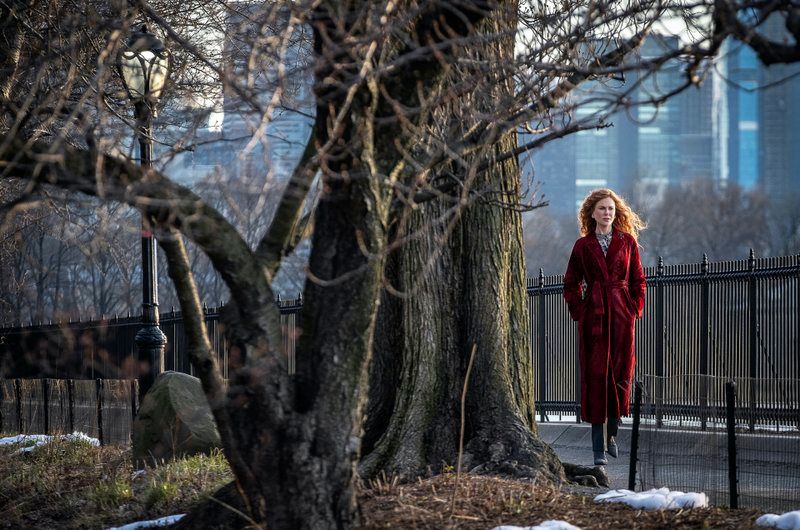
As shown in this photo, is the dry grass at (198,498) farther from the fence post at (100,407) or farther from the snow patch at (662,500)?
the fence post at (100,407)

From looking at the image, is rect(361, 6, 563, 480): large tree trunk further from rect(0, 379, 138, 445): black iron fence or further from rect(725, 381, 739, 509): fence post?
rect(0, 379, 138, 445): black iron fence

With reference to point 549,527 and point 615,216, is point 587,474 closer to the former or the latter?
point 615,216

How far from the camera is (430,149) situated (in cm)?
632

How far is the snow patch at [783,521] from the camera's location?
222 inches

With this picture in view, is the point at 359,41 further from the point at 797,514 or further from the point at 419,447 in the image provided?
the point at 419,447

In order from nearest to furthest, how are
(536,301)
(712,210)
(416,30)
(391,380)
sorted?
(416,30), (391,380), (536,301), (712,210)

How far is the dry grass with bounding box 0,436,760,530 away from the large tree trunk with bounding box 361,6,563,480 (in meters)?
0.61

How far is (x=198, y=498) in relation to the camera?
7676 millimetres

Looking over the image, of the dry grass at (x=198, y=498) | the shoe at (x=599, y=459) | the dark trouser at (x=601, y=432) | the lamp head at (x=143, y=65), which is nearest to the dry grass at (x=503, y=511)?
the dry grass at (x=198, y=498)

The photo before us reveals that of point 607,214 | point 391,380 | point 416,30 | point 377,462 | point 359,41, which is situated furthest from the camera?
point 607,214

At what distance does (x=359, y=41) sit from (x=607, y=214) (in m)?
4.64

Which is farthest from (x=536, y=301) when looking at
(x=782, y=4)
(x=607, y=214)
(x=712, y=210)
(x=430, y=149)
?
(x=712, y=210)

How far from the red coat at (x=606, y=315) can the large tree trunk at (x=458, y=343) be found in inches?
31.7

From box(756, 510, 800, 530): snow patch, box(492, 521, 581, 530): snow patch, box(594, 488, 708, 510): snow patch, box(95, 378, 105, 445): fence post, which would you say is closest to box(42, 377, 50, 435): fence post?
box(95, 378, 105, 445): fence post
